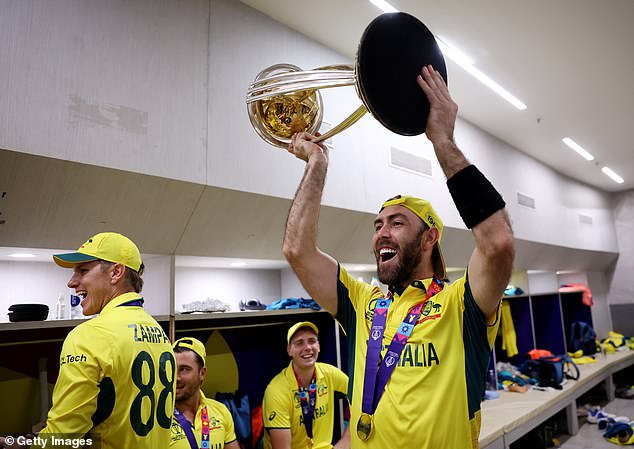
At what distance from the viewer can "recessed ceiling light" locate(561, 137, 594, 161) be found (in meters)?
6.00

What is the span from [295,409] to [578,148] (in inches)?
218

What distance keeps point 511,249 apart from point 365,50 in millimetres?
591

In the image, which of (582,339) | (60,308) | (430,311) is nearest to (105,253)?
(60,308)

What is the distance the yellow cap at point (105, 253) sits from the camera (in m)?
1.89

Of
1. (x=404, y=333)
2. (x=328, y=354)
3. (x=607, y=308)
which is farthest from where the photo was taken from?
(x=607, y=308)

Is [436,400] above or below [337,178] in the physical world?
below

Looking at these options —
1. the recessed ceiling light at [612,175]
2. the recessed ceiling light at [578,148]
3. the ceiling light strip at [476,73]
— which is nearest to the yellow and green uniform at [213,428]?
the ceiling light strip at [476,73]

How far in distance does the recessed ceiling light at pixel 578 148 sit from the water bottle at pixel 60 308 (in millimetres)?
5993

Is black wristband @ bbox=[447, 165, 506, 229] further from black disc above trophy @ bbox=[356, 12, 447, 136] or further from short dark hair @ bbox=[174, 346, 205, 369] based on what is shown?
short dark hair @ bbox=[174, 346, 205, 369]

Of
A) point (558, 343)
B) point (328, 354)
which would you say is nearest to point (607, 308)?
point (558, 343)

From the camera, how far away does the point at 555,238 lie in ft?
21.5

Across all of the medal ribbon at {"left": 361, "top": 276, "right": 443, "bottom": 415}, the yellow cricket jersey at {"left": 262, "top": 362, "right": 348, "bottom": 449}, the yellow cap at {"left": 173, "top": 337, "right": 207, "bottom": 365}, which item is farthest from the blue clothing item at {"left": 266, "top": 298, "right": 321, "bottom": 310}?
the medal ribbon at {"left": 361, "top": 276, "right": 443, "bottom": 415}

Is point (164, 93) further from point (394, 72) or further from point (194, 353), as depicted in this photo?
point (394, 72)

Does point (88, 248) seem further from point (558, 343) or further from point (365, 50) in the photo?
point (558, 343)
